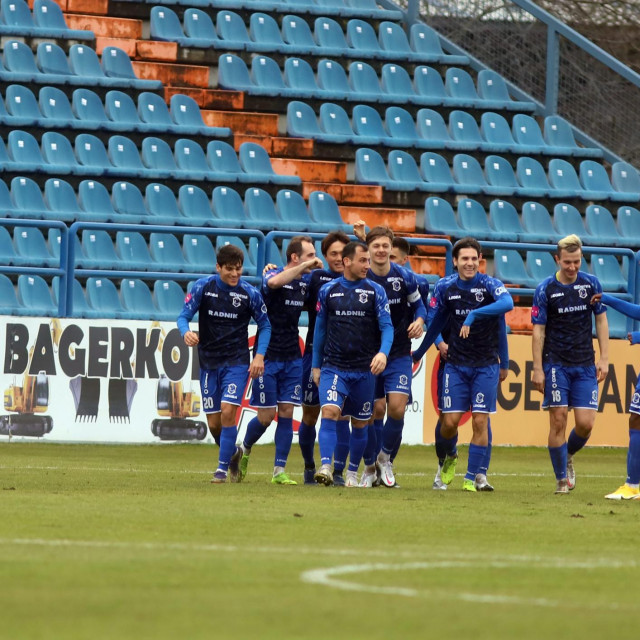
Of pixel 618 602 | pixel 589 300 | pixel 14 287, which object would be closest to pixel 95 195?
pixel 14 287

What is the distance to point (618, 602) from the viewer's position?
5.76m

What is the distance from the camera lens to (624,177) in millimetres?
23453

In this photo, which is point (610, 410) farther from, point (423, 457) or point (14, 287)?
point (14, 287)

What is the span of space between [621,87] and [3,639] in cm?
1942

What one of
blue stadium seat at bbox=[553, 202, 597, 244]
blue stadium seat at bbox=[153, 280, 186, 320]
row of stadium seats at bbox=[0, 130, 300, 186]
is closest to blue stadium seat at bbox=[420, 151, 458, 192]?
blue stadium seat at bbox=[553, 202, 597, 244]

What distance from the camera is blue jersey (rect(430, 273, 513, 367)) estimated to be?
1180cm

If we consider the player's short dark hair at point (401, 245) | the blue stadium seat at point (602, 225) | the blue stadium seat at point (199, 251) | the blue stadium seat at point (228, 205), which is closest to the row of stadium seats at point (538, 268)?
the blue stadium seat at point (602, 225)

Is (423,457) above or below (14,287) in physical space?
below

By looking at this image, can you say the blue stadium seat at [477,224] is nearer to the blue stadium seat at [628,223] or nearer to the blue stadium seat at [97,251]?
the blue stadium seat at [628,223]

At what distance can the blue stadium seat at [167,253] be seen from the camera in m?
18.6

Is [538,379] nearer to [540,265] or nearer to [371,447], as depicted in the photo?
[371,447]

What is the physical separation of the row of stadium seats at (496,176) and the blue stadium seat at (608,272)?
1.84 m

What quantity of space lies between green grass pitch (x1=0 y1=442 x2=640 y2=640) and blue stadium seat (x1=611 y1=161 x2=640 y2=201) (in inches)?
481

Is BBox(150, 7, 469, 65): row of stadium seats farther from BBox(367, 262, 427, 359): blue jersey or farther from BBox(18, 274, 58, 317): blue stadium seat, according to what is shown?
BBox(367, 262, 427, 359): blue jersey
